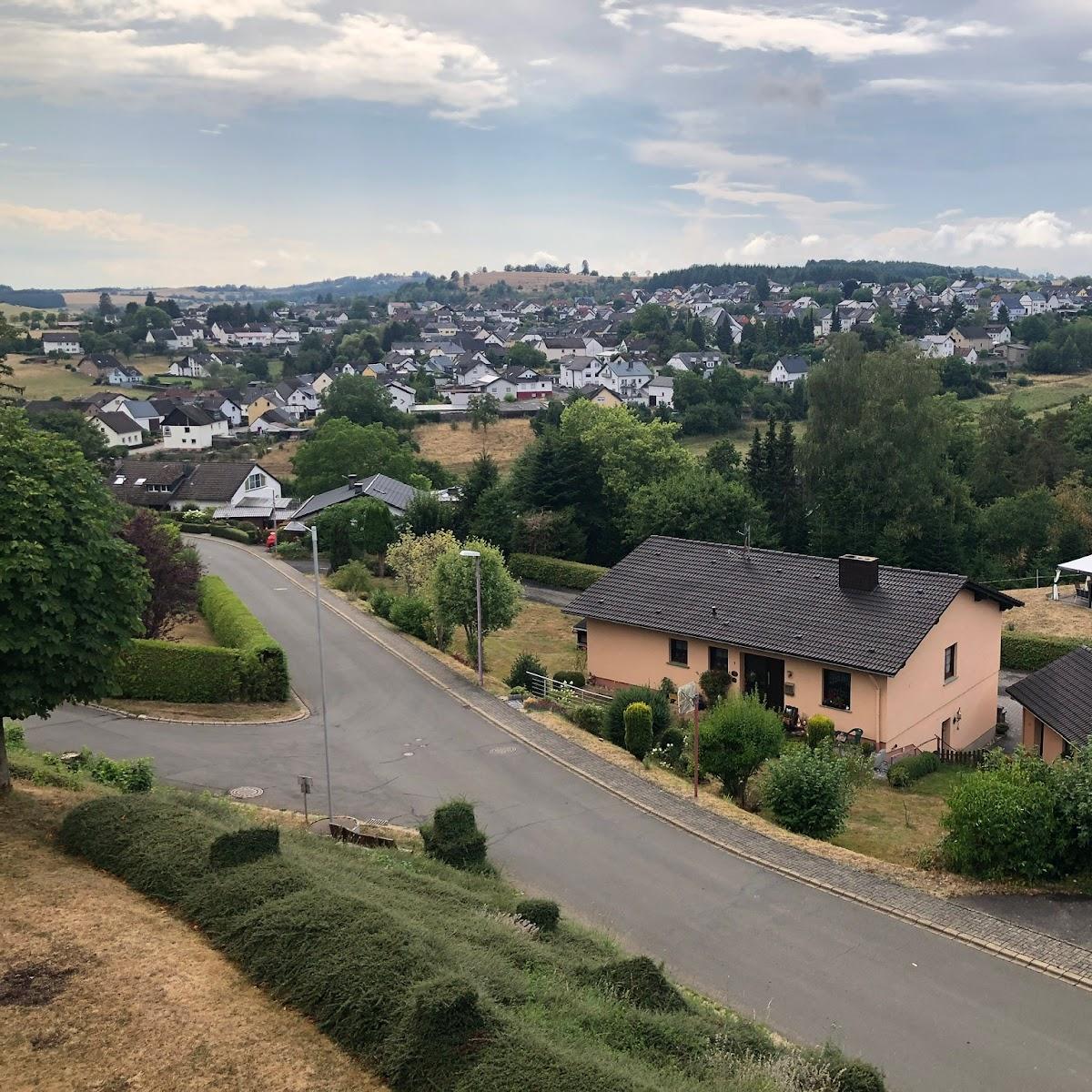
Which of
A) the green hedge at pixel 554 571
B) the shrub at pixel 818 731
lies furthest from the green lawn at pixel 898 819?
the green hedge at pixel 554 571

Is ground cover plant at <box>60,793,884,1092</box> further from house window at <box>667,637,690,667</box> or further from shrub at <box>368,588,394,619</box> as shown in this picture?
shrub at <box>368,588,394,619</box>

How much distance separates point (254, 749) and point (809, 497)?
39.3m

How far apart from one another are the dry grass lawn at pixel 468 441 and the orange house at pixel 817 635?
2486 inches

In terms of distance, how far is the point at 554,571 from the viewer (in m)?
52.6

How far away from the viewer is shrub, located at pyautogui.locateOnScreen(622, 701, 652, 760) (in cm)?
2433

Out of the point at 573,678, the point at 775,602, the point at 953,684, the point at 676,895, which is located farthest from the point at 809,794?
the point at 573,678

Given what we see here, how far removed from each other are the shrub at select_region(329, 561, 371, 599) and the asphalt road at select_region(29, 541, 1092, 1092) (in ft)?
53.5

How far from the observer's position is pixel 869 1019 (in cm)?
1308

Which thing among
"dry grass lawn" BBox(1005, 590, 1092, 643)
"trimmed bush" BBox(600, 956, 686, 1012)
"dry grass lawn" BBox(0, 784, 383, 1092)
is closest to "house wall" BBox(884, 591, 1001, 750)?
"dry grass lawn" BBox(1005, 590, 1092, 643)

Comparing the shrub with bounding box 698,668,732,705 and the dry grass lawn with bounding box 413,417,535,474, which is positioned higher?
the dry grass lawn with bounding box 413,417,535,474

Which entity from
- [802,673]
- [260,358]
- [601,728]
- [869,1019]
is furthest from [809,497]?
[260,358]

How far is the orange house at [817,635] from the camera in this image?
87.6 feet

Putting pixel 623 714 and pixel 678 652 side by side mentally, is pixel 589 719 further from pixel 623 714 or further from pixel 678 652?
pixel 678 652

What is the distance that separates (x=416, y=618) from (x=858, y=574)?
15550 millimetres
